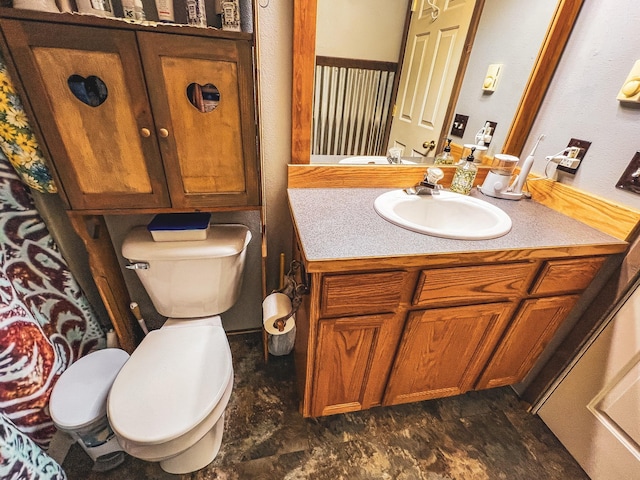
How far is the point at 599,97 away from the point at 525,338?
2.87 ft

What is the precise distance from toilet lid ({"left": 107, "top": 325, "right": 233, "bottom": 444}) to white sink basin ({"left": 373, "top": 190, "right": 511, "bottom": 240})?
2.52ft

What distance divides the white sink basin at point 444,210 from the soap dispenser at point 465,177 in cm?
6

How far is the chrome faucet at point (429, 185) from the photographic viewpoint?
106 centimetres

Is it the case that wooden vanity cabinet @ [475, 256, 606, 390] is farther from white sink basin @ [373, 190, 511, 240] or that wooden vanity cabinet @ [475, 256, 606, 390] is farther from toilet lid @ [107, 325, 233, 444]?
toilet lid @ [107, 325, 233, 444]

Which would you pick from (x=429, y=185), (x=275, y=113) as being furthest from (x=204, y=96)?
(x=429, y=185)

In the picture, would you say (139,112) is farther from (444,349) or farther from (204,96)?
(444,349)

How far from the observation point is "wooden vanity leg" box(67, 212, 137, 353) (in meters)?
0.97

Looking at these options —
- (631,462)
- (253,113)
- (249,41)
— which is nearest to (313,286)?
(253,113)

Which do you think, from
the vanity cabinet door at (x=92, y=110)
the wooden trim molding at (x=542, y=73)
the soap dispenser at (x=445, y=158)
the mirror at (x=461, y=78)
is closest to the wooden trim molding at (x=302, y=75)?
the mirror at (x=461, y=78)

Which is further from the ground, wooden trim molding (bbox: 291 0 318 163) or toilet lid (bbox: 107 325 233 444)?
wooden trim molding (bbox: 291 0 318 163)

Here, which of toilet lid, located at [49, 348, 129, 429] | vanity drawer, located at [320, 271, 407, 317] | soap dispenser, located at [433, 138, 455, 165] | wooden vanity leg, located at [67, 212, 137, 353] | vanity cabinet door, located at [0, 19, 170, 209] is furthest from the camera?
soap dispenser, located at [433, 138, 455, 165]

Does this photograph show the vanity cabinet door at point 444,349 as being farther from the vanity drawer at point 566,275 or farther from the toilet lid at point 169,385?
the toilet lid at point 169,385

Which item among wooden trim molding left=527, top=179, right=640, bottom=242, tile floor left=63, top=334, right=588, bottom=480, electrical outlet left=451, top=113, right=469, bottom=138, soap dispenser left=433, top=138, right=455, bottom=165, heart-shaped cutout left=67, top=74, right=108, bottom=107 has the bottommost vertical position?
tile floor left=63, top=334, right=588, bottom=480

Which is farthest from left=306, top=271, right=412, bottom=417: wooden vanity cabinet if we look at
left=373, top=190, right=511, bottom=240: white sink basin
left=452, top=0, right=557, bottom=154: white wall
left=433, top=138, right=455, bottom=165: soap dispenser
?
left=452, top=0, right=557, bottom=154: white wall
